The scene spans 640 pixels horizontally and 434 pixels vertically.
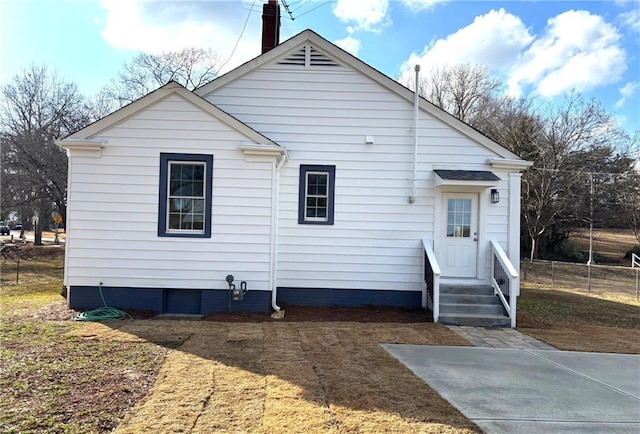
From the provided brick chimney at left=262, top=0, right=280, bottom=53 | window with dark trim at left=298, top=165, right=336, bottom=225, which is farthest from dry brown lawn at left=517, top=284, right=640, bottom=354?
brick chimney at left=262, top=0, right=280, bottom=53

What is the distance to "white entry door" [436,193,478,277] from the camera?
9.73 metres

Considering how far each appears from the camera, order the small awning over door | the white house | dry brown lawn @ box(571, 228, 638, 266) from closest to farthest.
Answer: the small awning over door → the white house → dry brown lawn @ box(571, 228, 638, 266)

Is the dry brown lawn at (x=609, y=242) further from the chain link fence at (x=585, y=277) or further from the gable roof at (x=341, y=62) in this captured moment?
the gable roof at (x=341, y=62)

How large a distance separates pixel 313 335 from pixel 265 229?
2519 millimetres

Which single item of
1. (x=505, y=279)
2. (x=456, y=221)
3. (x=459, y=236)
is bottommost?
(x=505, y=279)

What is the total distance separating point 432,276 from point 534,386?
4.07m

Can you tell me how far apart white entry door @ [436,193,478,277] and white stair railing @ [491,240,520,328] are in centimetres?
45

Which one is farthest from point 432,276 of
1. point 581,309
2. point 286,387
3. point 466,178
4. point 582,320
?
point 286,387

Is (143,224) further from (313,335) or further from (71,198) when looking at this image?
(313,335)

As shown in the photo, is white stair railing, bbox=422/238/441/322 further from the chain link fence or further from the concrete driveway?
the chain link fence

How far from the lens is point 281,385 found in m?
4.27

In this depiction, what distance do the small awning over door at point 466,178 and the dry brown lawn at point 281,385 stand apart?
11.8 ft

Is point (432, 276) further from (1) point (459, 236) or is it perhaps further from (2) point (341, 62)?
(2) point (341, 62)

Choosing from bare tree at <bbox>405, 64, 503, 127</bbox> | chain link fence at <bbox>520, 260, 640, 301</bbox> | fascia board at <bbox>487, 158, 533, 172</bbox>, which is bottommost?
chain link fence at <bbox>520, 260, 640, 301</bbox>
